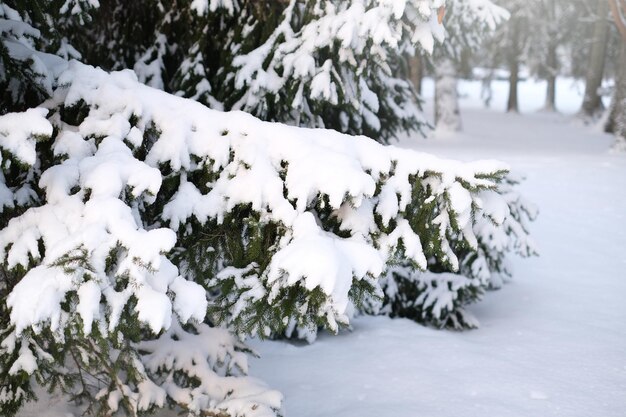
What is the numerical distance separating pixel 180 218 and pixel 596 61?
71.5 feet

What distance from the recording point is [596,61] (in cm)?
2127

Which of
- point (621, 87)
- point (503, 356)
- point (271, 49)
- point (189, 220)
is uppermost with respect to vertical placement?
point (271, 49)

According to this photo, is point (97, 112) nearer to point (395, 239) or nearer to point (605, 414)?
point (395, 239)

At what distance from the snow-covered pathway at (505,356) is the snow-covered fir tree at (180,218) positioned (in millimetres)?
1273

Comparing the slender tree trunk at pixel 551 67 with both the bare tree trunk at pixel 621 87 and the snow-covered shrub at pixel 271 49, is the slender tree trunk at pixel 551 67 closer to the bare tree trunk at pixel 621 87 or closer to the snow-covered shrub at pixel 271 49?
the bare tree trunk at pixel 621 87

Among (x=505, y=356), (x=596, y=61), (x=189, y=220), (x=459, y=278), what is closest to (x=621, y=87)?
(x=596, y=61)

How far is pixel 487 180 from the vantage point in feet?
8.68

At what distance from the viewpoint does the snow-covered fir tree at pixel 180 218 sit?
7.30ft

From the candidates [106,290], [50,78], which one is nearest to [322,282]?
[106,290]

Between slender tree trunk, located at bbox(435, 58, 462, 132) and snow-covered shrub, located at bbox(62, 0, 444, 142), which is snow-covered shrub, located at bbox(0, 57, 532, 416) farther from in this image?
slender tree trunk, located at bbox(435, 58, 462, 132)

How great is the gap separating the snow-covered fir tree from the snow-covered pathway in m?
1.27

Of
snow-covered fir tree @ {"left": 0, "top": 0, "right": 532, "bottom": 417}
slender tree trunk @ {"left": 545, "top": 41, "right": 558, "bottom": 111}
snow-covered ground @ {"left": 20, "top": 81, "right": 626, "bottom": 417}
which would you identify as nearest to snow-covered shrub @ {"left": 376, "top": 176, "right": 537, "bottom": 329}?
snow-covered ground @ {"left": 20, "top": 81, "right": 626, "bottom": 417}

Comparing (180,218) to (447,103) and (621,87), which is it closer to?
(621,87)

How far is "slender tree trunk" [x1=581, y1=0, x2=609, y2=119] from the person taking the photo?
20.7 m
